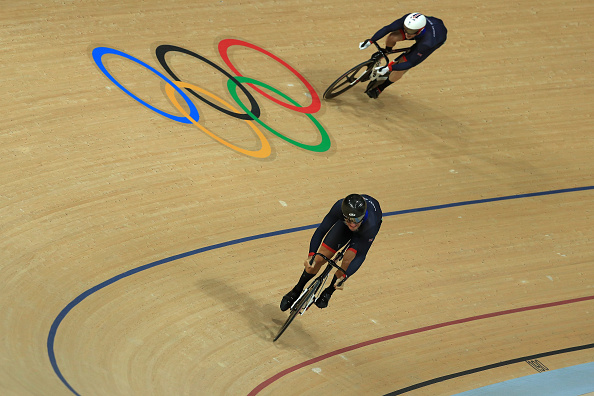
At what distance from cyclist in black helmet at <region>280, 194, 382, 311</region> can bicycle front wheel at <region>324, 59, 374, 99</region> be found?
271cm

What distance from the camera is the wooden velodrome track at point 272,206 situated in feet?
14.3

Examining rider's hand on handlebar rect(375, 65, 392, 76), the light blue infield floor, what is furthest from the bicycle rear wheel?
rider's hand on handlebar rect(375, 65, 392, 76)

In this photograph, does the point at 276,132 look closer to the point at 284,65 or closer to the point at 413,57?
the point at 284,65

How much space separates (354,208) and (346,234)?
51 centimetres

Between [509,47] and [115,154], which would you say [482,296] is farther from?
[509,47]

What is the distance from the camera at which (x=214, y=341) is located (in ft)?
14.6

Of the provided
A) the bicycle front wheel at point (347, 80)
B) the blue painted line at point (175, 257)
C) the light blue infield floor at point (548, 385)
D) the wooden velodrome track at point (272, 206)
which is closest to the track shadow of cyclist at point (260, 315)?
the wooden velodrome track at point (272, 206)

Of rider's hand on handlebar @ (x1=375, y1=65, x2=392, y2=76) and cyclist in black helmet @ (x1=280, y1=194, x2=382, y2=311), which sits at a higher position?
rider's hand on handlebar @ (x1=375, y1=65, x2=392, y2=76)

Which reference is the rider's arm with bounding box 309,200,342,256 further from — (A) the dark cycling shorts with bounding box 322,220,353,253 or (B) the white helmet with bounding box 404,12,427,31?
(B) the white helmet with bounding box 404,12,427,31

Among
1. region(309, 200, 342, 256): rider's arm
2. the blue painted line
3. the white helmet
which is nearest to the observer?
the blue painted line

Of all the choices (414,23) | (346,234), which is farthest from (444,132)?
(346,234)

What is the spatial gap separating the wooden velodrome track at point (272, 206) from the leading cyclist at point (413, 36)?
65 centimetres

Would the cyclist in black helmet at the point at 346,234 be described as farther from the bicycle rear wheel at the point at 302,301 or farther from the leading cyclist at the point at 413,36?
the leading cyclist at the point at 413,36

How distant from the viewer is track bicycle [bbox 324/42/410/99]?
6562mm
